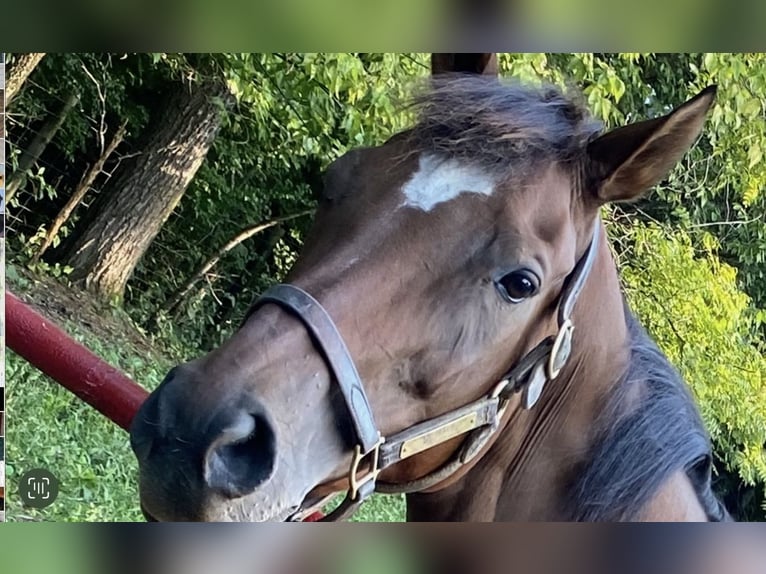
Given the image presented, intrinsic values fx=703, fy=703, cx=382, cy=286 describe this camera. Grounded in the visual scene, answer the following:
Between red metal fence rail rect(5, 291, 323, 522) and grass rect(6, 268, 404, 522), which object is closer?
red metal fence rail rect(5, 291, 323, 522)

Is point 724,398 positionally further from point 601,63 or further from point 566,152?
point 566,152

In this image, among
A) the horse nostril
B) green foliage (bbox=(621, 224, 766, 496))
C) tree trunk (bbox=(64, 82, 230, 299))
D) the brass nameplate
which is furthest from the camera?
tree trunk (bbox=(64, 82, 230, 299))

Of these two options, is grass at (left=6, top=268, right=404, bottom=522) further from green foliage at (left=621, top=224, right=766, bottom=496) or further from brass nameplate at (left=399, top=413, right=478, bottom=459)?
green foliage at (left=621, top=224, right=766, bottom=496)

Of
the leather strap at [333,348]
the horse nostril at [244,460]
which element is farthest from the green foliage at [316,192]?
the horse nostril at [244,460]

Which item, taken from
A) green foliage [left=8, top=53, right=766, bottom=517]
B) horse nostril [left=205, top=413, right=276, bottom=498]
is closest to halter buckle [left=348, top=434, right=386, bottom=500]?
horse nostril [left=205, top=413, right=276, bottom=498]

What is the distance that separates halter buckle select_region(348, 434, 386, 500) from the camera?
2.47 feet

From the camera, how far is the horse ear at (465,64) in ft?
3.20

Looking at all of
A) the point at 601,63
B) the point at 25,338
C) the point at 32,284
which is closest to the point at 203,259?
the point at 32,284

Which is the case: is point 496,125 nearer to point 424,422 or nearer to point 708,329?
point 424,422

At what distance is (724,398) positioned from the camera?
1.81m

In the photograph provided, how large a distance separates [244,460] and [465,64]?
63cm

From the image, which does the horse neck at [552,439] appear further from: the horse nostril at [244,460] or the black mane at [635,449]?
the horse nostril at [244,460]

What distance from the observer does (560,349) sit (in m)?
0.84

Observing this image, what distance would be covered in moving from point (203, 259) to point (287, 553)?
51.6 inches
